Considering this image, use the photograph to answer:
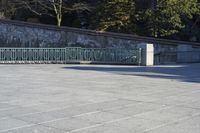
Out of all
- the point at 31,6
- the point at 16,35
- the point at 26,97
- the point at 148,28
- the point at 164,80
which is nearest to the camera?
the point at 26,97

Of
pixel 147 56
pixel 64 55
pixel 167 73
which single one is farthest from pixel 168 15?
pixel 167 73

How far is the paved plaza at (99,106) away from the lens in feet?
26.5

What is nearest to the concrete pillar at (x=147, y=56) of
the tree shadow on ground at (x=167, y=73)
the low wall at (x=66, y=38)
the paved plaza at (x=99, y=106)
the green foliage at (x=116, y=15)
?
the low wall at (x=66, y=38)

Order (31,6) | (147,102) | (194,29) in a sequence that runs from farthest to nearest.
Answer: (31,6), (194,29), (147,102)

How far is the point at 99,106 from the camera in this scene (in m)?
10.2

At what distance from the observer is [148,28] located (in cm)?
3350

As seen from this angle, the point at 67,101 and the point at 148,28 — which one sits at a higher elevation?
the point at 148,28

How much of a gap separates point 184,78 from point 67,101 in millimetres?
7592

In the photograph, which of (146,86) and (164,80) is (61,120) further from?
(164,80)

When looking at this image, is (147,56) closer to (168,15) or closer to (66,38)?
(168,15)

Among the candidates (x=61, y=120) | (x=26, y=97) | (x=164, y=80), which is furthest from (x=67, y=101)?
(x=164, y=80)

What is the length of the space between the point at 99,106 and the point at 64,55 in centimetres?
1770

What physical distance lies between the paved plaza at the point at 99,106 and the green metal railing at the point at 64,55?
36.7 feet

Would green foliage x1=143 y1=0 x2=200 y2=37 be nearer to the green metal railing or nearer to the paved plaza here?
the green metal railing
